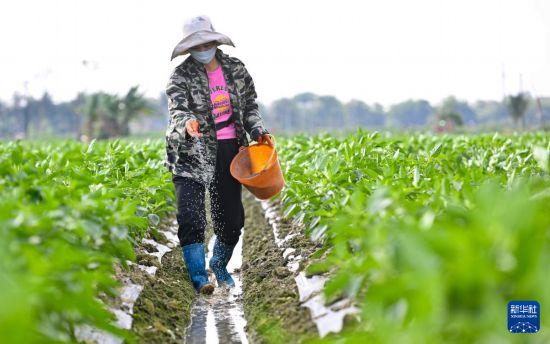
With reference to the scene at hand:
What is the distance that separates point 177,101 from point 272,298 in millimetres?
1384

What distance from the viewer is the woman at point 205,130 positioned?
450cm

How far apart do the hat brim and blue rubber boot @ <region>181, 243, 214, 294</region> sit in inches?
50.2

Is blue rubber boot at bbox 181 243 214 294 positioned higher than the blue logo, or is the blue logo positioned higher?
the blue logo

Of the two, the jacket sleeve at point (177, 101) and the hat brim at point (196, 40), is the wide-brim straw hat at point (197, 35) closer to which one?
the hat brim at point (196, 40)

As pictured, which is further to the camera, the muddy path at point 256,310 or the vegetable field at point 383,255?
the muddy path at point 256,310

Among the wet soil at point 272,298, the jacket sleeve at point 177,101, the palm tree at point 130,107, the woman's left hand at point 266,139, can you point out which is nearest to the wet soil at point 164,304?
the wet soil at point 272,298

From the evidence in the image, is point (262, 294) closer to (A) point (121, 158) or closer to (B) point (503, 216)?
(A) point (121, 158)

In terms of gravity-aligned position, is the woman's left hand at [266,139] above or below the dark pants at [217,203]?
above

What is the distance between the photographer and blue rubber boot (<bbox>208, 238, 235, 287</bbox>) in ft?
16.4

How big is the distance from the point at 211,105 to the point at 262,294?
1280mm

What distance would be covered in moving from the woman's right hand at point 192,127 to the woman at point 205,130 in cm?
14

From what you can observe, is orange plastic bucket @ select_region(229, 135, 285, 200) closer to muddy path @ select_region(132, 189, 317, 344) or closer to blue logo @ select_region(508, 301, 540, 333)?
muddy path @ select_region(132, 189, 317, 344)

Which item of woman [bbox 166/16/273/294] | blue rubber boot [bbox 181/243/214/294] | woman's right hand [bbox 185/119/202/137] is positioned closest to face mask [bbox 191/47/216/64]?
woman [bbox 166/16/273/294]

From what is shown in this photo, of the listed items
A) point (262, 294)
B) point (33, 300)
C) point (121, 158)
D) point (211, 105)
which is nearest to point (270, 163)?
point (211, 105)
